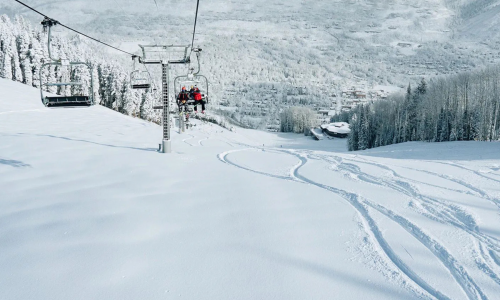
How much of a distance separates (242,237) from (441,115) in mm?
51108

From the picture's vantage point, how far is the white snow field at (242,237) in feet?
13.0

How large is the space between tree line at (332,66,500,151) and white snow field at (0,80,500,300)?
41.5 m

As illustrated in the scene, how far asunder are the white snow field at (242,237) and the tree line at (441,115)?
136 feet

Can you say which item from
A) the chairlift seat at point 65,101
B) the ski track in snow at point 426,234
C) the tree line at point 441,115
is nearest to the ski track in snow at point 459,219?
the ski track in snow at point 426,234

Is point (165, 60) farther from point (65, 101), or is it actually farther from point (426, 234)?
point (426, 234)

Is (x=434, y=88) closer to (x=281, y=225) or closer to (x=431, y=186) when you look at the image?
(x=431, y=186)

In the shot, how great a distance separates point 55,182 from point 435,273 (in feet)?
31.1

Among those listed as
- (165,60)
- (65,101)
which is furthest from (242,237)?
(65,101)

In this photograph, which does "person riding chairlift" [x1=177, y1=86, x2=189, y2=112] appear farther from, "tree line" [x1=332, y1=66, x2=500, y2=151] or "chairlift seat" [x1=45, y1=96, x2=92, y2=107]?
"tree line" [x1=332, y1=66, x2=500, y2=151]

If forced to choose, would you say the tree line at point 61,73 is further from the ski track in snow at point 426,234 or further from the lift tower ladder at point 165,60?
the ski track in snow at point 426,234

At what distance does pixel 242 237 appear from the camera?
5312 mm

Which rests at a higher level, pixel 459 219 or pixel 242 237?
pixel 242 237

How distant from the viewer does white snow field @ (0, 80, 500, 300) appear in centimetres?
396

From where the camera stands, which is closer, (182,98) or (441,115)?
(182,98)
